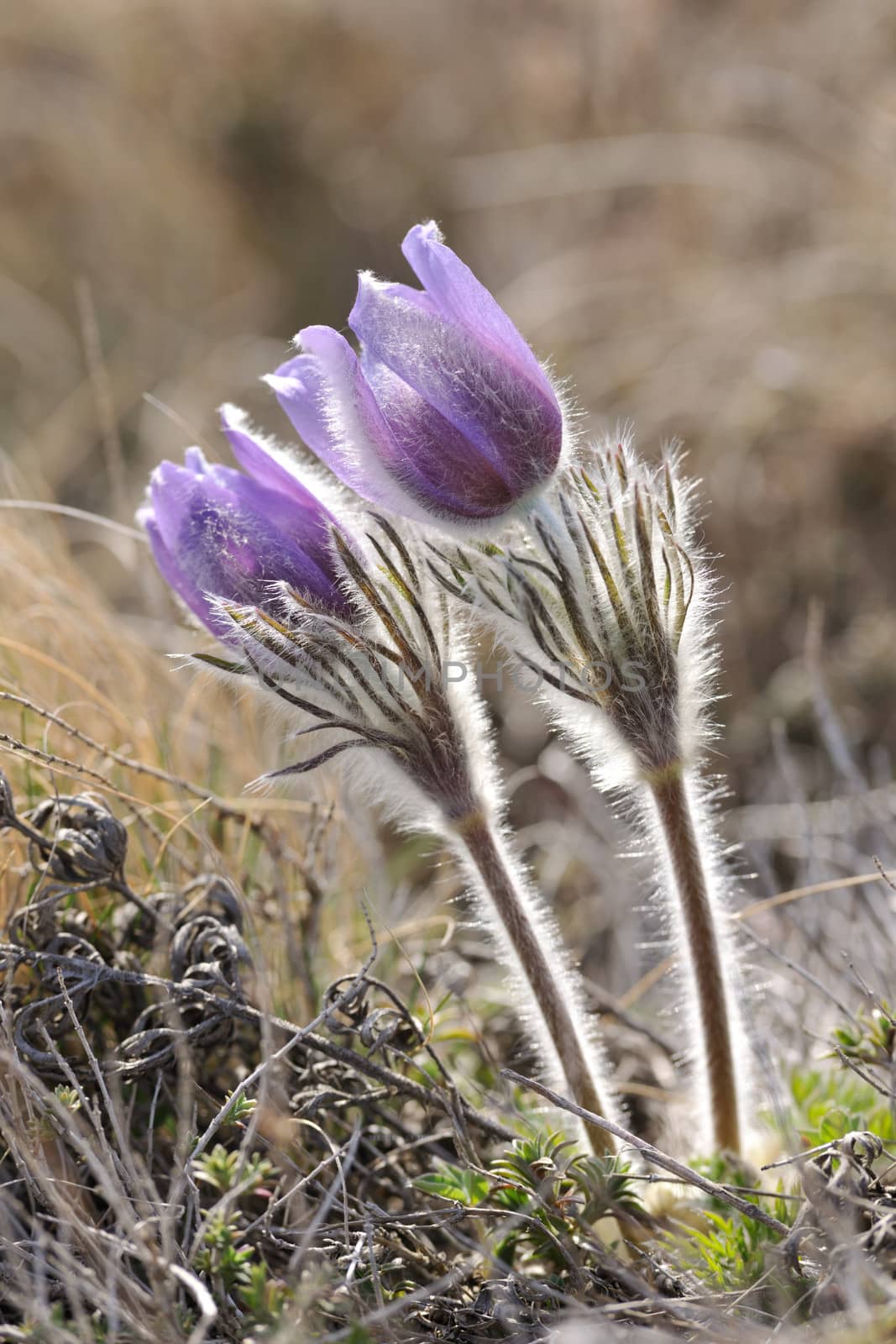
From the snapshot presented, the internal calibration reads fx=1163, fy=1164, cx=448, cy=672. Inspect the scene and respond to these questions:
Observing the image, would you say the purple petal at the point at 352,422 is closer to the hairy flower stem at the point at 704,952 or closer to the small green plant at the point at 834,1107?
the hairy flower stem at the point at 704,952

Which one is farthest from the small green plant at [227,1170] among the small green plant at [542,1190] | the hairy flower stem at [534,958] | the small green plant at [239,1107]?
the hairy flower stem at [534,958]

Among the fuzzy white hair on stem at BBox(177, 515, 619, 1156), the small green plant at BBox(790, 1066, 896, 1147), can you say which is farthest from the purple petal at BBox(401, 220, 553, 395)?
the small green plant at BBox(790, 1066, 896, 1147)

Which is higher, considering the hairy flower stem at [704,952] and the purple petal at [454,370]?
the purple petal at [454,370]

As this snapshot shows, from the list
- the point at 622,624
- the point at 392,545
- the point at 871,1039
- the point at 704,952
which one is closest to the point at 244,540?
the point at 392,545

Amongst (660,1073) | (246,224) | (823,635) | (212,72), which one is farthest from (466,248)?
(660,1073)

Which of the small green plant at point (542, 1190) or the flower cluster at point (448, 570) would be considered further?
the small green plant at point (542, 1190)
